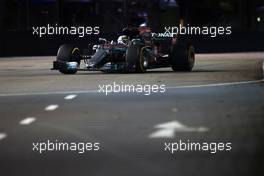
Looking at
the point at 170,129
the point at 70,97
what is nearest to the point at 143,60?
the point at 70,97

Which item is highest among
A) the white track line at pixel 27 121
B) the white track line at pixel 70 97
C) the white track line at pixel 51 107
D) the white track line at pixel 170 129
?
the white track line at pixel 170 129

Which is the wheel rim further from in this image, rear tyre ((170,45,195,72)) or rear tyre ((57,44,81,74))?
rear tyre ((57,44,81,74))

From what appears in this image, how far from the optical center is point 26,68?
79.5 ft

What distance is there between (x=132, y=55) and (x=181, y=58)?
6.26 ft

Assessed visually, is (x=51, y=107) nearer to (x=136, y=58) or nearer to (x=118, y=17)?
(x=136, y=58)

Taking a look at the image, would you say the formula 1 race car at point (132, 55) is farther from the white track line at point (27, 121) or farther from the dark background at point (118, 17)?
the dark background at point (118, 17)

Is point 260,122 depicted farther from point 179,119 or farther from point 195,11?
point 195,11

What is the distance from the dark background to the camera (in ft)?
109

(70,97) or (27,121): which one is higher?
(27,121)

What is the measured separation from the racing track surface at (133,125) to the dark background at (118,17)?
1544cm

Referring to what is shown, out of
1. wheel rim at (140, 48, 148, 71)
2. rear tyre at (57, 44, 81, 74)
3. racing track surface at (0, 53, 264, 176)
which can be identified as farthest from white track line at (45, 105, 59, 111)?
rear tyre at (57, 44, 81, 74)

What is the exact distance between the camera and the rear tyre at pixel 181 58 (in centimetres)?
2064

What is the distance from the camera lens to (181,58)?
20.7 m

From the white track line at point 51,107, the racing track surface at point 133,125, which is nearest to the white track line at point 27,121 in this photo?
the racing track surface at point 133,125
